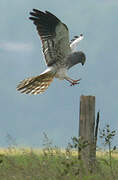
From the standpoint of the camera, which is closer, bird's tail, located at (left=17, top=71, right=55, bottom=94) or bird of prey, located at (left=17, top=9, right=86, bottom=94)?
bird of prey, located at (left=17, top=9, right=86, bottom=94)

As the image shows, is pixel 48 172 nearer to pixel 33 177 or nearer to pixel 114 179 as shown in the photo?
pixel 33 177

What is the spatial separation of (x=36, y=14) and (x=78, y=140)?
14.5 ft

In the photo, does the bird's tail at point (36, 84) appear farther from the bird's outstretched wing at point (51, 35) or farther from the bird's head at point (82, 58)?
the bird's head at point (82, 58)

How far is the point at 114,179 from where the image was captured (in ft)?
24.0

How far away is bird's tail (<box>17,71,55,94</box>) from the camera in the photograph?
10728 mm

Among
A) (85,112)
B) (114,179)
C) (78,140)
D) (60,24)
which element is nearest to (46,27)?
(60,24)

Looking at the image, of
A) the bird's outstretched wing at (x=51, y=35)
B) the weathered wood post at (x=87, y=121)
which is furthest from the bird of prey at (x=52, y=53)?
the weathered wood post at (x=87, y=121)

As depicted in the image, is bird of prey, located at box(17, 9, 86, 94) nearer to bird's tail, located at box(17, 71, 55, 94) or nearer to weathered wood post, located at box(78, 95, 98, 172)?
bird's tail, located at box(17, 71, 55, 94)

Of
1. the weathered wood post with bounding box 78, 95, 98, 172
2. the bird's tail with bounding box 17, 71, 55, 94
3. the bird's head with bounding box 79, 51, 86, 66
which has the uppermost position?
the bird's head with bounding box 79, 51, 86, 66

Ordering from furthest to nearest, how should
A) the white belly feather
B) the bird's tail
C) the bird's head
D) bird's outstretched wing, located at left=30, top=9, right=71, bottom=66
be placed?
the bird's head < the bird's tail < the white belly feather < bird's outstretched wing, located at left=30, top=9, right=71, bottom=66

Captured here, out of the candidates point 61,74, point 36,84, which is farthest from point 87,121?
point 36,84

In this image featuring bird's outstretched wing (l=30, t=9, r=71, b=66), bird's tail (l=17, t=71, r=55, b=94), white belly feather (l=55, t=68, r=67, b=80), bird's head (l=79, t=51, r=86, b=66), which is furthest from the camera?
bird's head (l=79, t=51, r=86, b=66)

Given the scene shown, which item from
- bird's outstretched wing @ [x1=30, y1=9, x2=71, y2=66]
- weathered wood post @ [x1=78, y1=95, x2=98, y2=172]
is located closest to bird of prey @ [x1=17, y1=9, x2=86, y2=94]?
bird's outstretched wing @ [x1=30, y1=9, x2=71, y2=66]

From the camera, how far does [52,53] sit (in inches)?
417
